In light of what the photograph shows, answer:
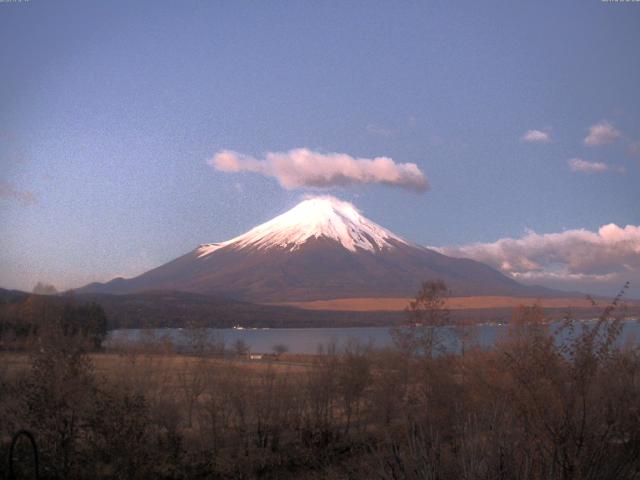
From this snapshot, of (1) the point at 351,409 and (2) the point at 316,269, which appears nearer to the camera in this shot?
(1) the point at 351,409

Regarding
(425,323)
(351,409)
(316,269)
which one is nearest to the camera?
(351,409)

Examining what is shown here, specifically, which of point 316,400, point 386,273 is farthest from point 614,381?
point 386,273

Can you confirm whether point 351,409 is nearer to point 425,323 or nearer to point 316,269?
point 425,323

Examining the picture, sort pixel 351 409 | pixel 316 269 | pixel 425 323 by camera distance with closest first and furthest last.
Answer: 1. pixel 351 409
2. pixel 425 323
3. pixel 316 269

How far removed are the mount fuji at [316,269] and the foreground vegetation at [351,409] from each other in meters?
110

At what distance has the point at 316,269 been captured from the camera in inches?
6521

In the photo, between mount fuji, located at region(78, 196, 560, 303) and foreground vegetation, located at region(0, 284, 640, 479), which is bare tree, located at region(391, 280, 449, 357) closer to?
foreground vegetation, located at region(0, 284, 640, 479)

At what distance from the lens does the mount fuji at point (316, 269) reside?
14650 centimetres

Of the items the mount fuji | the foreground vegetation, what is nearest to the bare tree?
the foreground vegetation

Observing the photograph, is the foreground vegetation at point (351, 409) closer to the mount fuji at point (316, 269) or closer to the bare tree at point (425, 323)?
the bare tree at point (425, 323)

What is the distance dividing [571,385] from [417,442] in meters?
1.88

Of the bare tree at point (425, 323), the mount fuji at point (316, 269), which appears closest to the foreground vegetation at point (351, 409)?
the bare tree at point (425, 323)

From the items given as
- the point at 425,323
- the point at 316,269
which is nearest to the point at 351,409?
the point at 425,323

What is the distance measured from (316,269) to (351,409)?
141 m
